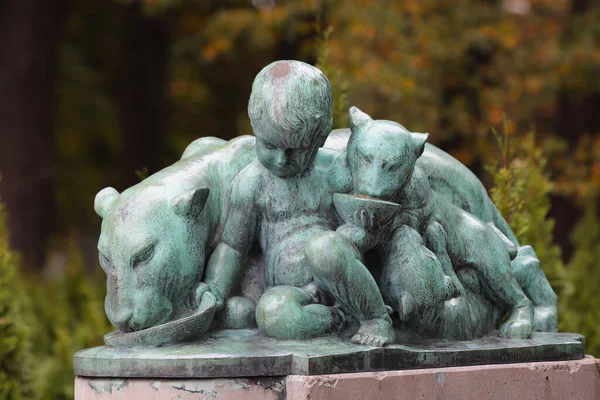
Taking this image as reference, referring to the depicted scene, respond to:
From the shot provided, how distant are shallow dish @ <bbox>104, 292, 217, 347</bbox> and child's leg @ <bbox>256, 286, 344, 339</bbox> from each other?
22 cm

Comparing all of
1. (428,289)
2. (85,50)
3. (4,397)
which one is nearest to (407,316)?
(428,289)

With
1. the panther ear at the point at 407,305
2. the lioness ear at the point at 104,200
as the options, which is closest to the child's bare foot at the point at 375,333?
the panther ear at the point at 407,305

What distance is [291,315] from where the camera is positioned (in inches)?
157

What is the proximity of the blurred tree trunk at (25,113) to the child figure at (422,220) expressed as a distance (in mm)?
9045

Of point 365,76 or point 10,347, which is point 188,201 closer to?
point 10,347

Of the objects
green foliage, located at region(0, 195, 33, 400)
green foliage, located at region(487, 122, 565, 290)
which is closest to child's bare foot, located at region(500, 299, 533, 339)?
green foliage, located at region(487, 122, 565, 290)

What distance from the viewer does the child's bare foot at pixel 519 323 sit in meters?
4.55

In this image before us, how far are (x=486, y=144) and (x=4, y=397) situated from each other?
8.04 metres

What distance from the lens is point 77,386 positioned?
13.4 ft

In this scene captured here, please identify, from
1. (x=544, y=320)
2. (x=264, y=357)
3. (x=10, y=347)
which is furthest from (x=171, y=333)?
(x=10, y=347)

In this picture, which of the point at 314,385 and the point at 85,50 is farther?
the point at 85,50

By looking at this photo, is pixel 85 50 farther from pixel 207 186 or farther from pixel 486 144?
pixel 207 186

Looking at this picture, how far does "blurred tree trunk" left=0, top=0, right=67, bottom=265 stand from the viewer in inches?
502

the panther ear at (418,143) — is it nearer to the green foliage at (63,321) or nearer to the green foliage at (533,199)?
the green foliage at (533,199)
